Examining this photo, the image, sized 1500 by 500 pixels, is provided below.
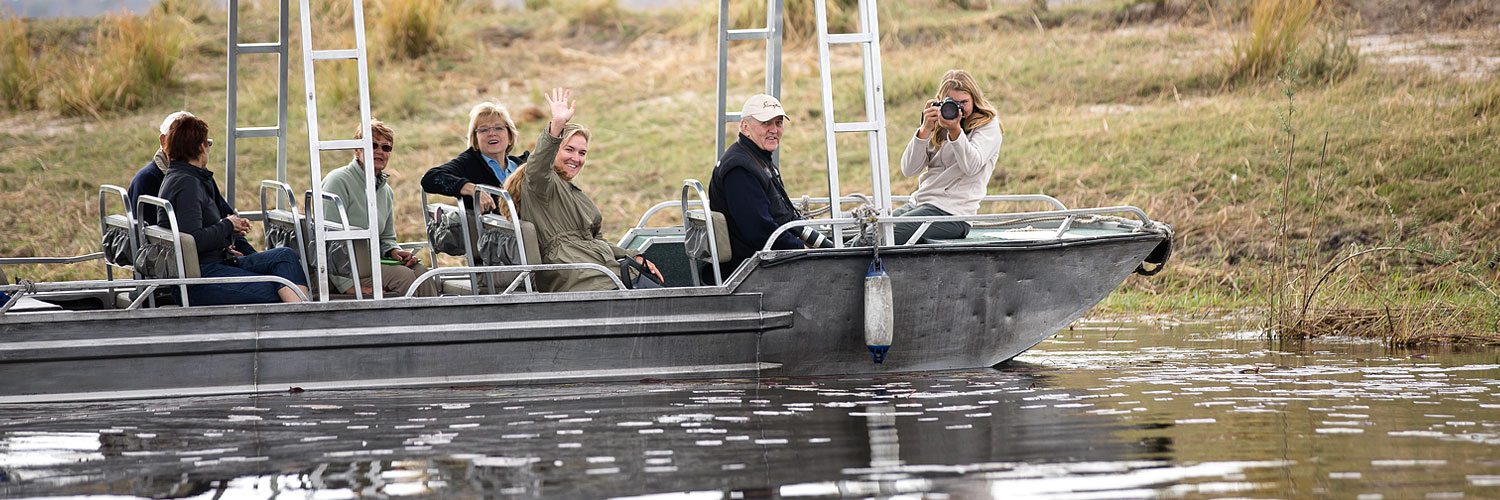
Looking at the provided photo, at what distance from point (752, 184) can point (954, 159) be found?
1.18 metres

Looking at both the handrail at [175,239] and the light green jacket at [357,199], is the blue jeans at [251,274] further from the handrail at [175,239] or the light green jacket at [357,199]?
the light green jacket at [357,199]

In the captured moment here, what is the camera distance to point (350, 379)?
7.68m

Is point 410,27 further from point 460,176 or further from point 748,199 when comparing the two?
point 748,199

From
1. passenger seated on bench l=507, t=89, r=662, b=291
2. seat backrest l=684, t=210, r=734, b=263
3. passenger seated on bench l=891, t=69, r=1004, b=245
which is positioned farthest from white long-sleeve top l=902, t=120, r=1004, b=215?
passenger seated on bench l=507, t=89, r=662, b=291

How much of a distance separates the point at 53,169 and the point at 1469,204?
1429cm

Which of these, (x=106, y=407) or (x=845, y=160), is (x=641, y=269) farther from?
(x=845, y=160)

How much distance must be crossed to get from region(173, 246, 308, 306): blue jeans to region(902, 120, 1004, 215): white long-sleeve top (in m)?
3.21

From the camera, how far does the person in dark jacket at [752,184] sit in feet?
26.7

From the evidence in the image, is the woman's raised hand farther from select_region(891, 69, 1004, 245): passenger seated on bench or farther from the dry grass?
the dry grass

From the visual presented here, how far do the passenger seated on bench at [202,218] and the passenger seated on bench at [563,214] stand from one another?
118 cm

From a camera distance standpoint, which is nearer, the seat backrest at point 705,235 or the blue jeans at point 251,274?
the blue jeans at point 251,274

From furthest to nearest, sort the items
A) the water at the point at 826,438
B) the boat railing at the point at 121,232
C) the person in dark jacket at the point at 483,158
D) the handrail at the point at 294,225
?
1. the person in dark jacket at the point at 483,158
2. the handrail at the point at 294,225
3. the boat railing at the point at 121,232
4. the water at the point at 826,438

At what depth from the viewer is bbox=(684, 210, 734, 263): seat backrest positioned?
812 centimetres

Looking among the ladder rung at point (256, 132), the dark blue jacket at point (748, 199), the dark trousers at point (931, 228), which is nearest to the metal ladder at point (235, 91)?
the ladder rung at point (256, 132)
